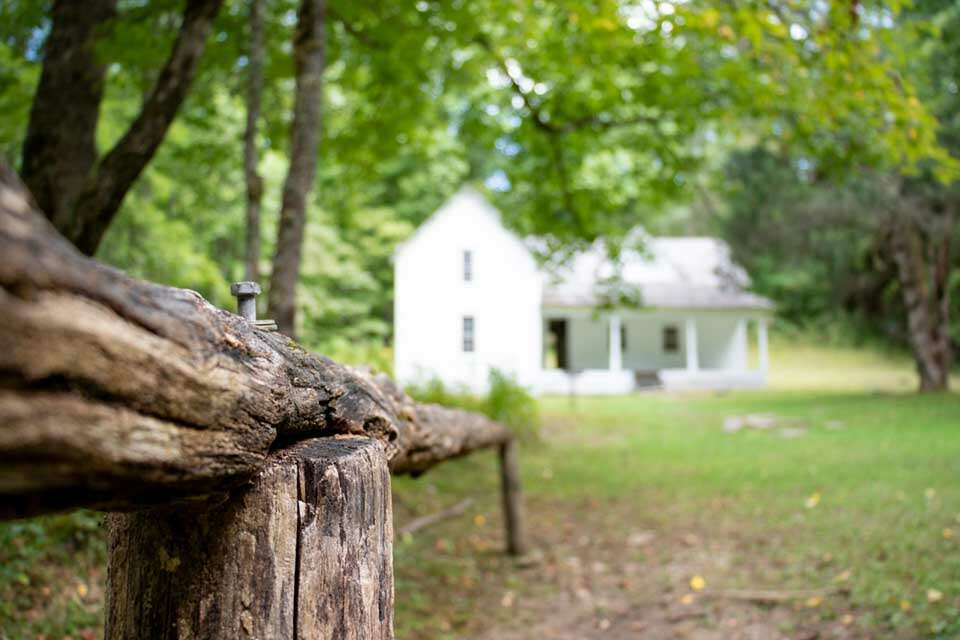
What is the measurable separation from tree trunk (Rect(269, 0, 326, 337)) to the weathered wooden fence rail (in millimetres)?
3834

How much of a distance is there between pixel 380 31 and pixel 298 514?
7739 mm

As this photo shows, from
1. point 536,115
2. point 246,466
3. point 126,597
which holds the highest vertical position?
point 536,115

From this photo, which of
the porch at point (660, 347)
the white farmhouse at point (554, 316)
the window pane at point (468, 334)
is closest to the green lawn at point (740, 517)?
the white farmhouse at point (554, 316)

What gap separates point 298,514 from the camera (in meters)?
1.42

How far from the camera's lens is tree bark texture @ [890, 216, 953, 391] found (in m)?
18.5

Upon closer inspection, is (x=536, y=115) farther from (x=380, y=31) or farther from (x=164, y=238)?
(x=164, y=238)

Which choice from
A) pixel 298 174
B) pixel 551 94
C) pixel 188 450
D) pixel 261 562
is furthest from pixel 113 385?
pixel 551 94

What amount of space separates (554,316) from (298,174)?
73.1ft

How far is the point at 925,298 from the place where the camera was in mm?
18797

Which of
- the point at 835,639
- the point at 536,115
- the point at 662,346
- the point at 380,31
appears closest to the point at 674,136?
the point at 536,115

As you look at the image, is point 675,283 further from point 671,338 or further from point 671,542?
point 671,542

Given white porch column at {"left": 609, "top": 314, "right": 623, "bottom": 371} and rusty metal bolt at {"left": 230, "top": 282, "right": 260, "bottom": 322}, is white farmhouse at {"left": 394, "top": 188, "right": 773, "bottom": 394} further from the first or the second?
rusty metal bolt at {"left": 230, "top": 282, "right": 260, "bottom": 322}

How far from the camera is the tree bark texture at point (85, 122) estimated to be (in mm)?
4781

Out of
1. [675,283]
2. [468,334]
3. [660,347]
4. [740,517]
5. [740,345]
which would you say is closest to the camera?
[740,517]
